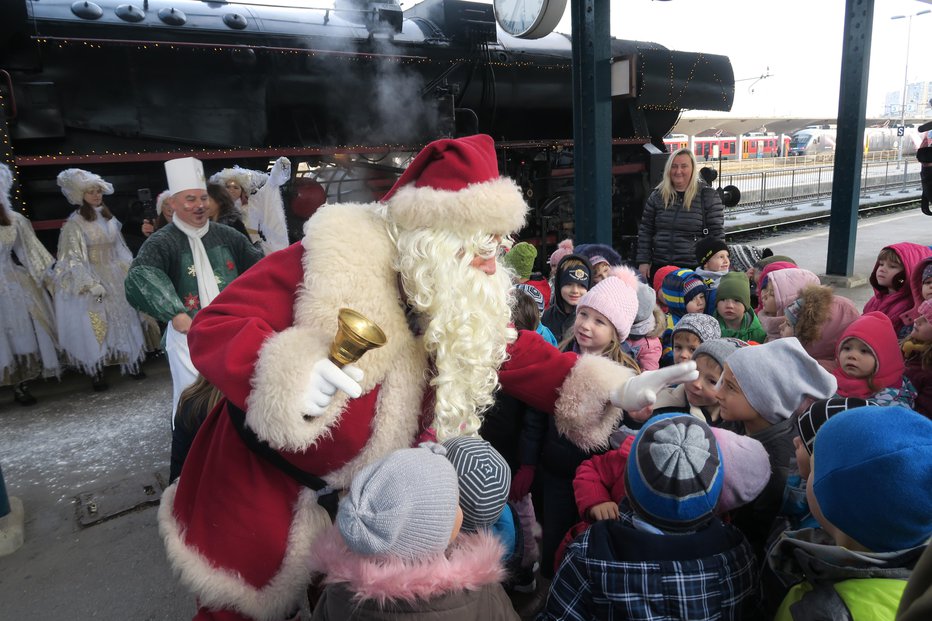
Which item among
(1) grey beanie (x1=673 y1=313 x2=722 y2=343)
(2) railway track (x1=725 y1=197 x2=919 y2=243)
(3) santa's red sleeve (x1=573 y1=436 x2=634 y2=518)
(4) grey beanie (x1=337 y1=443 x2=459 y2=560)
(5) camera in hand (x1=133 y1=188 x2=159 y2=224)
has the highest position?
(5) camera in hand (x1=133 y1=188 x2=159 y2=224)

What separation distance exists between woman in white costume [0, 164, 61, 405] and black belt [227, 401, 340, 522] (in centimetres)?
409

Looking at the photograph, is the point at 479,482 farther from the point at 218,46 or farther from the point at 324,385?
the point at 218,46

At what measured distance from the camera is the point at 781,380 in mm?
1903

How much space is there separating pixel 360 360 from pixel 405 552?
50 centimetres

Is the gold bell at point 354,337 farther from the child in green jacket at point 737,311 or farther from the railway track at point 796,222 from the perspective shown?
the railway track at point 796,222

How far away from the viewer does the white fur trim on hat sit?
1.56 meters

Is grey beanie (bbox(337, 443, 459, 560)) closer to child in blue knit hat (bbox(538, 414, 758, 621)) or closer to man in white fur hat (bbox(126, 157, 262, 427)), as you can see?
child in blue knit hat (bbox(538, 414, 758, 621))

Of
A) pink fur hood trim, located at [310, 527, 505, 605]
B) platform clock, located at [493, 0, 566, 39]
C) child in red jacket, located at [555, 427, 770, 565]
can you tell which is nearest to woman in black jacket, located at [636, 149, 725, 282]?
platform clock, located at [493, 0, 566, 39]

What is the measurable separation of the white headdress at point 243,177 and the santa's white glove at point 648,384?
4594mm

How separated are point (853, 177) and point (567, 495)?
6.56 m

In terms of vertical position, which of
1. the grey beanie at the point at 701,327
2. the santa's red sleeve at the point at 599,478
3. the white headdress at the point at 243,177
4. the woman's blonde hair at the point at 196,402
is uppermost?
the white headdress at the point at 243,177

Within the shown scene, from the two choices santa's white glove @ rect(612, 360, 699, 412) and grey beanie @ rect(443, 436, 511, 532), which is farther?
santa's white glove @ rect(612, 360, 699, 412)

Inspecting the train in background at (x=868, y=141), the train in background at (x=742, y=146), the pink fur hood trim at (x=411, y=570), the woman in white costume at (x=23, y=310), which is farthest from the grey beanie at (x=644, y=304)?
the train in background at (x=868, y=141)

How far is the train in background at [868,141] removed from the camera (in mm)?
36062
